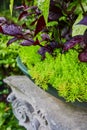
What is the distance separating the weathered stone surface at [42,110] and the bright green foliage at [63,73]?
89 mm

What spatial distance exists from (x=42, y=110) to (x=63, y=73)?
181 millimetres

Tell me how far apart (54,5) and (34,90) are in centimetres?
36

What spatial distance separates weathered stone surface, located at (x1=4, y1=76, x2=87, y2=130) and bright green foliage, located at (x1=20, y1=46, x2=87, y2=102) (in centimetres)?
9

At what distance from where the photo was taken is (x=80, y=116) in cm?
→ 123

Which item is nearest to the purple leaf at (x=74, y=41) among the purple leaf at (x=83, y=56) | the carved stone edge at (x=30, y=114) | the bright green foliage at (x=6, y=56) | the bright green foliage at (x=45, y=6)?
the purple leaf at (x=83, y=56)

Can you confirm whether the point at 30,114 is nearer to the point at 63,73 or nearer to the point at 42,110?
the point at 42,110

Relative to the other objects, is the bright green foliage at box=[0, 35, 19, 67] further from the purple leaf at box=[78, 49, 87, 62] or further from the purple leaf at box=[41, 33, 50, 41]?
the purple leaf at box=[78, 49, 87, 62]

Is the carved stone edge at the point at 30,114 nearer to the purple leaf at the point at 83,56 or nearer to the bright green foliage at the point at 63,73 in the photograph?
the bright green foliage at the point at 63,73

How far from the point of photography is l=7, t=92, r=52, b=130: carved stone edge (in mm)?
1318

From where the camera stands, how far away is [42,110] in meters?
1.30

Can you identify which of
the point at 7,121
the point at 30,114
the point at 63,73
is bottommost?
the point at 7,121

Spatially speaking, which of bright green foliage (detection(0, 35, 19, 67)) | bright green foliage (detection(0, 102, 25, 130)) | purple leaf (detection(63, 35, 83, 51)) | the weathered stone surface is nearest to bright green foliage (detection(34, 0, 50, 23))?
purple leaf (detection(63, 35, 83, 51))

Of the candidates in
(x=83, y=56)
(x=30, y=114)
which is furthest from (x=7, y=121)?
(x=83, y=56)

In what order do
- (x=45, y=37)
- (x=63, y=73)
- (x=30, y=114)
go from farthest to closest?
(x=30, y=114)
(x=45, y=37)
(x=63, y=73)
